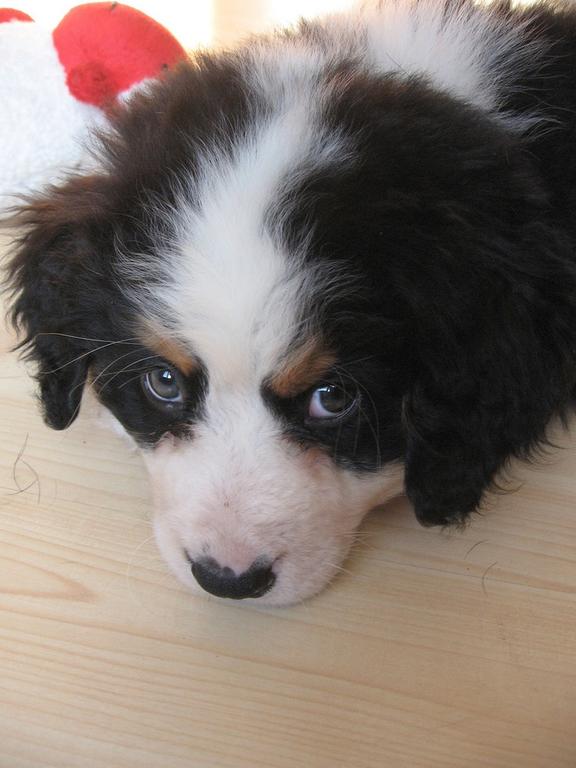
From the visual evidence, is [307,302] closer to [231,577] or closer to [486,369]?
[486,369]

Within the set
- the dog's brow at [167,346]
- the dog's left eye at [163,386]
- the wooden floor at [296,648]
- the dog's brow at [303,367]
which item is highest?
the dog's brow at [303,367]

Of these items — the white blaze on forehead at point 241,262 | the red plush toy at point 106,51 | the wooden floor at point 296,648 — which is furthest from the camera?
the red plush toy at point 106,51

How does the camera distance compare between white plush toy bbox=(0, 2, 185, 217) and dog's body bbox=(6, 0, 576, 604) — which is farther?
white plush toy bbox=(0, 2, 185, 217)

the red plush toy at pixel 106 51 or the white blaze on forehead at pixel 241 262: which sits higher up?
the white blaze on forehead at pixel 241 262

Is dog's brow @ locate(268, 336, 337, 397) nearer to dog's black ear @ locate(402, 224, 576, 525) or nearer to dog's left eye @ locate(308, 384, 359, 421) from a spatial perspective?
dog's left eye @ locate(308, 384, 359, 421)

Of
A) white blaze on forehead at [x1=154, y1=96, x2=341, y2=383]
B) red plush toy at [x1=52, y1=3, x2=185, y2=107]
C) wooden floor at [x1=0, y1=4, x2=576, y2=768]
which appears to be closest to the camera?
white blaze on forehead at [x1=154, y1=96, x2=341, y2=383]

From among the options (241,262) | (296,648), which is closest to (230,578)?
(296,648)

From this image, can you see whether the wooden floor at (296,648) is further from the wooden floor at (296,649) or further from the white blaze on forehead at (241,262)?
the white blaze on forehead at (241,262)

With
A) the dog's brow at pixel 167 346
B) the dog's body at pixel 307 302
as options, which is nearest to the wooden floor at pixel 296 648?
the dog's body at pixel 307 302

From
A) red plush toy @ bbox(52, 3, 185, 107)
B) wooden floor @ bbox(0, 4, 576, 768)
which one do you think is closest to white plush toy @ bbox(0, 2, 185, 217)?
red plush toy @ bbox(52, 3, 185, 107)
